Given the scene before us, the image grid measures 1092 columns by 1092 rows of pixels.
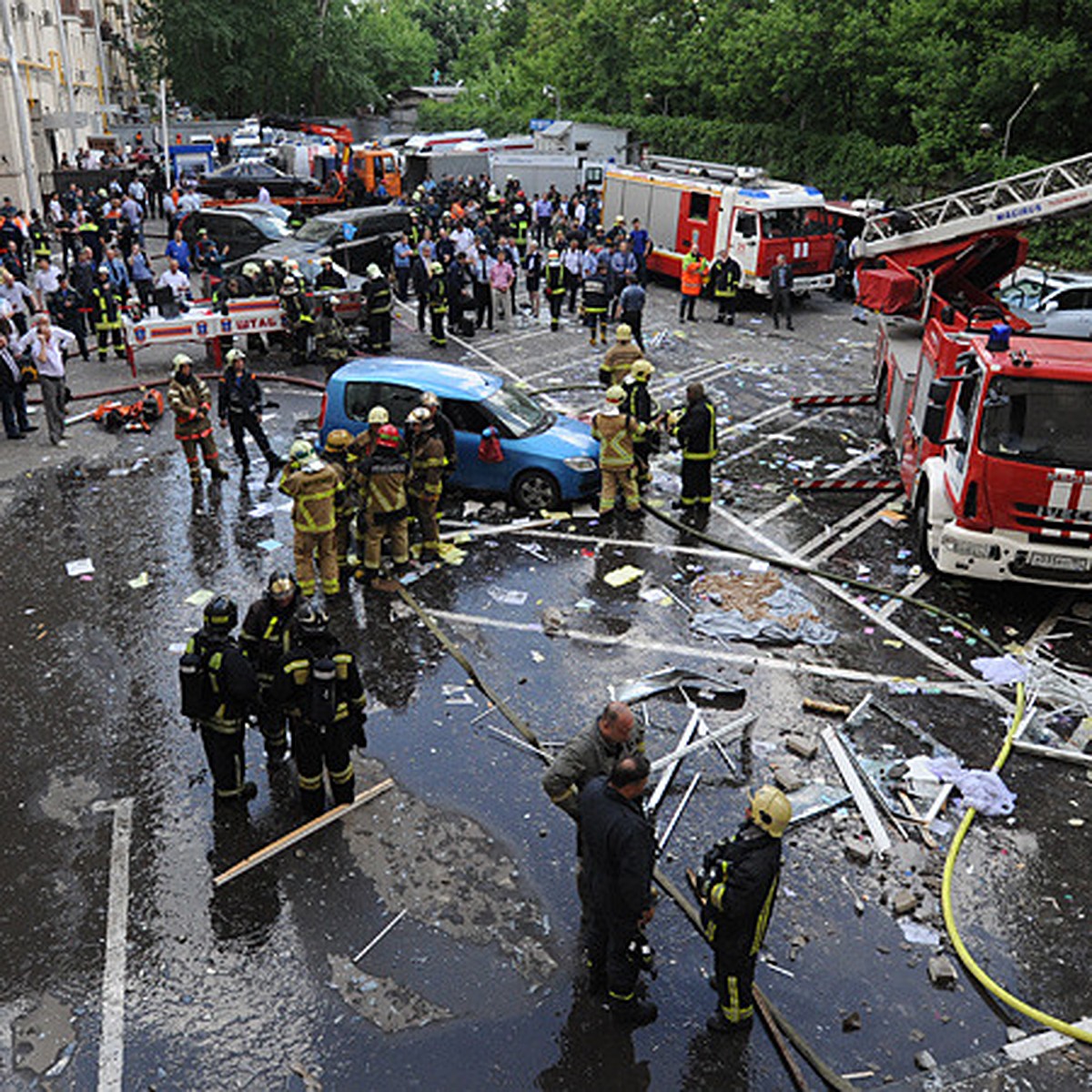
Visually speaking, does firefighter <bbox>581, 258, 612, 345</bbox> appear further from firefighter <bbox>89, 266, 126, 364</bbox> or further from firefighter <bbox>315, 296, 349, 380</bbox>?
firefighter <bbox>89, 266, 126, 364</bbox>

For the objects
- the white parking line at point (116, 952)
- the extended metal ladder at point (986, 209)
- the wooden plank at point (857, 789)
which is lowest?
the white parking line at point (116, 952)

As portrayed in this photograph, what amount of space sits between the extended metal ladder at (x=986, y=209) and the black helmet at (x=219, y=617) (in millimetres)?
11887

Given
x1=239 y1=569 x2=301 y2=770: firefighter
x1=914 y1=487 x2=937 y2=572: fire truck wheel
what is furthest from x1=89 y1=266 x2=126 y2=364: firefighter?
x1=914 y1=487 x2=937 y2=572: fire truck wheel

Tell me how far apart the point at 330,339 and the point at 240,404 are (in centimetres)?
493

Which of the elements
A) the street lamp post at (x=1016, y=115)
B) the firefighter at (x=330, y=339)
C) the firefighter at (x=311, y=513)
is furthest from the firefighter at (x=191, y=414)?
the street lamp post at (x=1016, y=115)

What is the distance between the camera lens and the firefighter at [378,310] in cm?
1816

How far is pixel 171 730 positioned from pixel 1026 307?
1711 cm

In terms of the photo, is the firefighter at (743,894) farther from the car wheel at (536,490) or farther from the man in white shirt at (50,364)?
the man in white shirt at (50,364)

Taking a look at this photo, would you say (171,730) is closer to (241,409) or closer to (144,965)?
(144,965)

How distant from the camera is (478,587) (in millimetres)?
10445

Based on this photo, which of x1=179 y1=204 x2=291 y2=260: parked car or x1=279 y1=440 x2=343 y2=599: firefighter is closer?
x1=279 y1=440 x2=343 y2=599: firefighter

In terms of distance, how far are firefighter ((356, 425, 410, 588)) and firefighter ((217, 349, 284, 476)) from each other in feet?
10.8

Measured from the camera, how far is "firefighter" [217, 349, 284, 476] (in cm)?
1273

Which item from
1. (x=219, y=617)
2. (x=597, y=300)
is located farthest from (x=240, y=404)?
(x=597, y=300)
